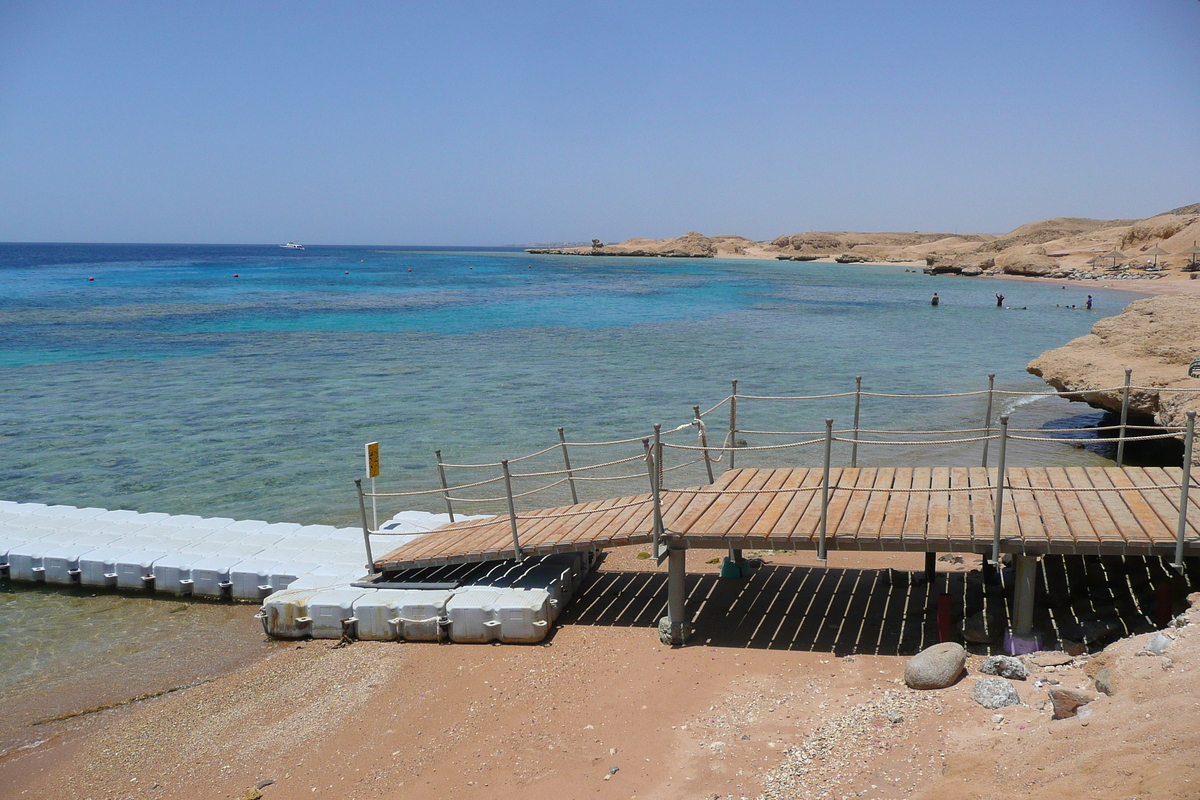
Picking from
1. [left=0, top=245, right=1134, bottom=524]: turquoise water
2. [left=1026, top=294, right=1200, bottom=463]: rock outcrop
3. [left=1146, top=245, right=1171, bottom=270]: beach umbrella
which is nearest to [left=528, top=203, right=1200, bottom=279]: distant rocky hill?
[left=1146, top=245, right=1171, bottom=270]: beach umbrella

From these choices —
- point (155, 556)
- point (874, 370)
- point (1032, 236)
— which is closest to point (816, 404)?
point (874, 370)

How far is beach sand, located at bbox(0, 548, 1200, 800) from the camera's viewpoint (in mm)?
5324

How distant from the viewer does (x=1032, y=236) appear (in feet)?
398

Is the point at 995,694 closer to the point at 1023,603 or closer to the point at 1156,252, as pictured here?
the point at 1023,603

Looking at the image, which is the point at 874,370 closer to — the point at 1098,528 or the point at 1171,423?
the point at 1171,423

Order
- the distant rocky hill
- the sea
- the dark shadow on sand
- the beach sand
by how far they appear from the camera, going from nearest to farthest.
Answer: the beach sand, the dark shadow on sand, the sea, the distant rocky hill

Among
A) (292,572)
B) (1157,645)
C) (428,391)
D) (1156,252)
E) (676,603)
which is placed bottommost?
(428,391)

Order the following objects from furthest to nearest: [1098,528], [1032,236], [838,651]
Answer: [1032,236]
[838,651]
[1098,528]

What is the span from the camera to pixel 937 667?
21.9ft

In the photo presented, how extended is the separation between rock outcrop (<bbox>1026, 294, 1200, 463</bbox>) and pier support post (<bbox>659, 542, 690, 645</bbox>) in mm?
8009

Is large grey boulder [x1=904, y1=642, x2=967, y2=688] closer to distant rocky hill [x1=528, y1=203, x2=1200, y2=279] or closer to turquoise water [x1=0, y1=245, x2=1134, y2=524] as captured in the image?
turquoise water [x1=0, y1=245, x2=1134, y2=524]

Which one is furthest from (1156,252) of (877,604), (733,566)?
(733,566)

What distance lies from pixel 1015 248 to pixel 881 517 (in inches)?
4056

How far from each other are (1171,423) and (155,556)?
44.9 ft
